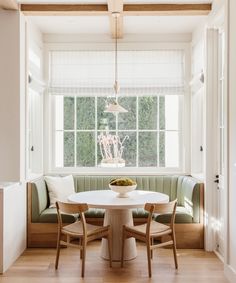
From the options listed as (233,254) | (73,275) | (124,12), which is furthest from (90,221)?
(124,12)

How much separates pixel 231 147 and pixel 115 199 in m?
1.36

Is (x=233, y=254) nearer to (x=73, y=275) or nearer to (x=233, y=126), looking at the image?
(x=233, y=126)

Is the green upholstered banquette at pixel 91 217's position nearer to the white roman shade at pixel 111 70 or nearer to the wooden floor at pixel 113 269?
the wooden floor at pixel 113 269

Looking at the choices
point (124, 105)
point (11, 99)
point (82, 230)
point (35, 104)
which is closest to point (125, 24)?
point (124, 105)

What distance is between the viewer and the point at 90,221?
16.5 feet

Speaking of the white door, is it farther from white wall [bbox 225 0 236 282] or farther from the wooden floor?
white wall [bbox 225 0 236 282]

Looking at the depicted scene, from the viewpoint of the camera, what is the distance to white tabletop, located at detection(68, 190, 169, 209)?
3.94m

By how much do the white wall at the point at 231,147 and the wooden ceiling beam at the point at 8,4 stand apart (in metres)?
2.35

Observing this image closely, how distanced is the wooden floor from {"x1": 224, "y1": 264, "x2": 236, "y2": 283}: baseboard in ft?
0.19

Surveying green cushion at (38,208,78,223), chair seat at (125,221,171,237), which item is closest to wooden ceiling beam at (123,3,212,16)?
chair seat at (125,221,171,237)

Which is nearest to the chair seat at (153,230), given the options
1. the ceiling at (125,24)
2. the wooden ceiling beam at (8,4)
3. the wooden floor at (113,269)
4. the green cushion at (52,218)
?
the wooden floor at (113,269)

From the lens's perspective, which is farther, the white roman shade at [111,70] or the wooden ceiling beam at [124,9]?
the white roman shade at [111,70]

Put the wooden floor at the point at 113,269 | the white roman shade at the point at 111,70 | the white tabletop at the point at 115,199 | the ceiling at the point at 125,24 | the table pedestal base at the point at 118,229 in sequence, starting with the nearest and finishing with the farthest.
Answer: the wooden floor at the point at 113,269
the white tabletop at the point at 115,199
the table pedestal base at the point at 118,229
the ceiling at the point at 125,24
the white roman shade at the point at 111,70

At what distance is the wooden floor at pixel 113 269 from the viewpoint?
3803 mm
